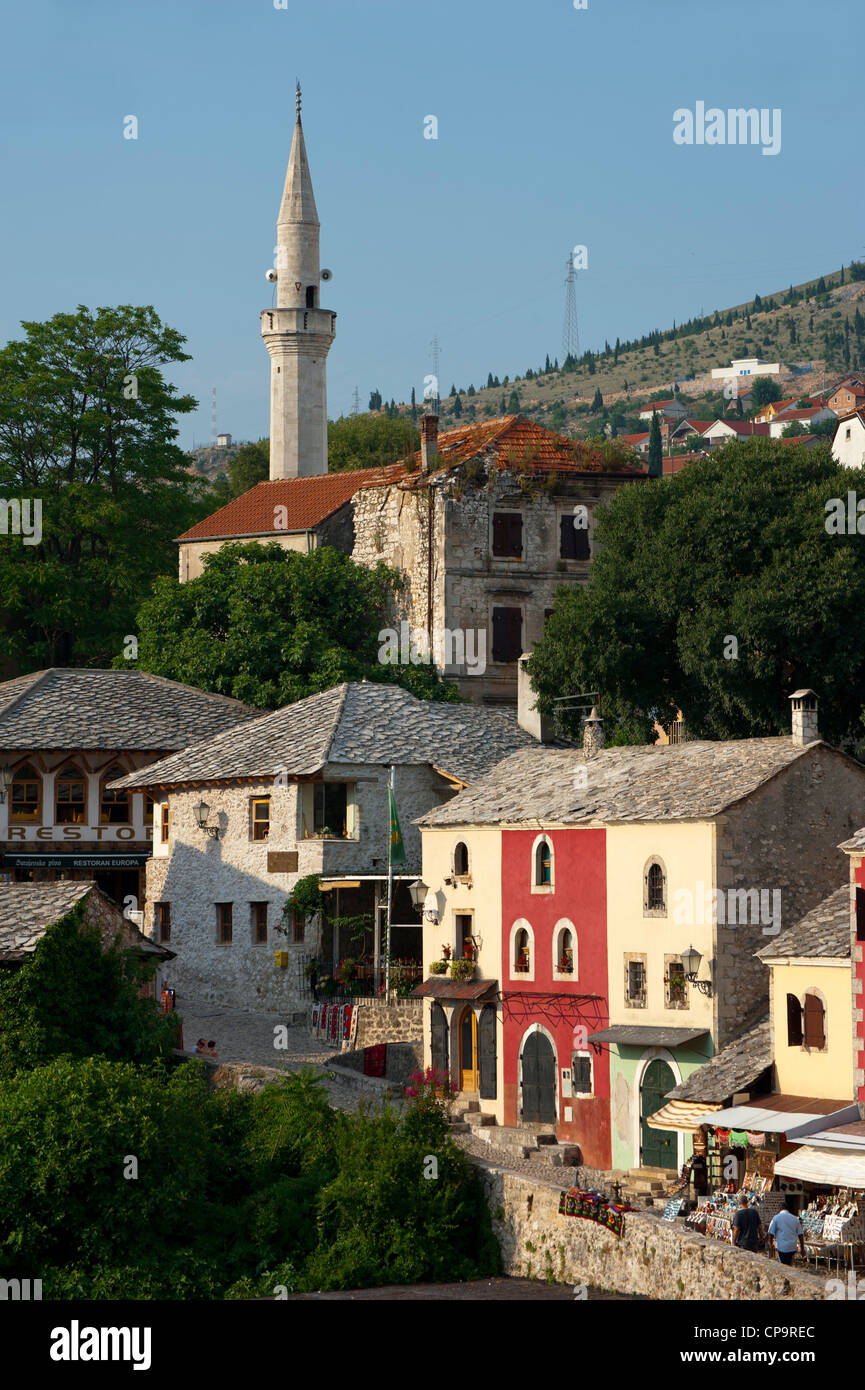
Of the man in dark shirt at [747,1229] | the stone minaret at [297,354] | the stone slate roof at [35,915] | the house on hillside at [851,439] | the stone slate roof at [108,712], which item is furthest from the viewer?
the house on hillside at [851,439]

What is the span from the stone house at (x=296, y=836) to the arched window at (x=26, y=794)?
12.0ft

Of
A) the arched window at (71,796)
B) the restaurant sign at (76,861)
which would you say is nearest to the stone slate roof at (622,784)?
the restaurant sign at (76,861)

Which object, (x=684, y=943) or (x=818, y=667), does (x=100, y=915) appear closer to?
(x=684, y=943)

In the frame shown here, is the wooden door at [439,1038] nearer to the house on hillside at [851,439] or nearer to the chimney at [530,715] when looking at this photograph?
the chimney at [530,715]

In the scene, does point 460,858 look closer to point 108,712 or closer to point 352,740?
point 352,740

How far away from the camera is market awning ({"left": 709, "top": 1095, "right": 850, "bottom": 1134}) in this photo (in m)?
34.0

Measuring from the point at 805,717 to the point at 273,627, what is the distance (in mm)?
24535

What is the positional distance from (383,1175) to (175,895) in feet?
57.6

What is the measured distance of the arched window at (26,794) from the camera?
56125 millimetres

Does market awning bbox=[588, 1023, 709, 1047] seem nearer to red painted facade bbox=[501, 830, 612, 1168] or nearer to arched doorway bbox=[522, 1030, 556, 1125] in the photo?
red painted facade bbox=[501, 830, 612, 1168]

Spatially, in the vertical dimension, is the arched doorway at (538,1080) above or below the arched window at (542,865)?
below

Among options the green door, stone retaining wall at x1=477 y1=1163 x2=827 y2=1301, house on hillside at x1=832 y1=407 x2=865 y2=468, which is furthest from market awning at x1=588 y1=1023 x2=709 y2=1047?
house on hillside at x1=832 y1=407 x2=865 y2=468

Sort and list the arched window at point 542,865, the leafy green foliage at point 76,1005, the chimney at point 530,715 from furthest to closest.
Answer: the chimney at point 530,715 < the arched window at point 542,865 < the leafy green foliage at point 76,1005

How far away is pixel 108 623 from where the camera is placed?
2785 inches
